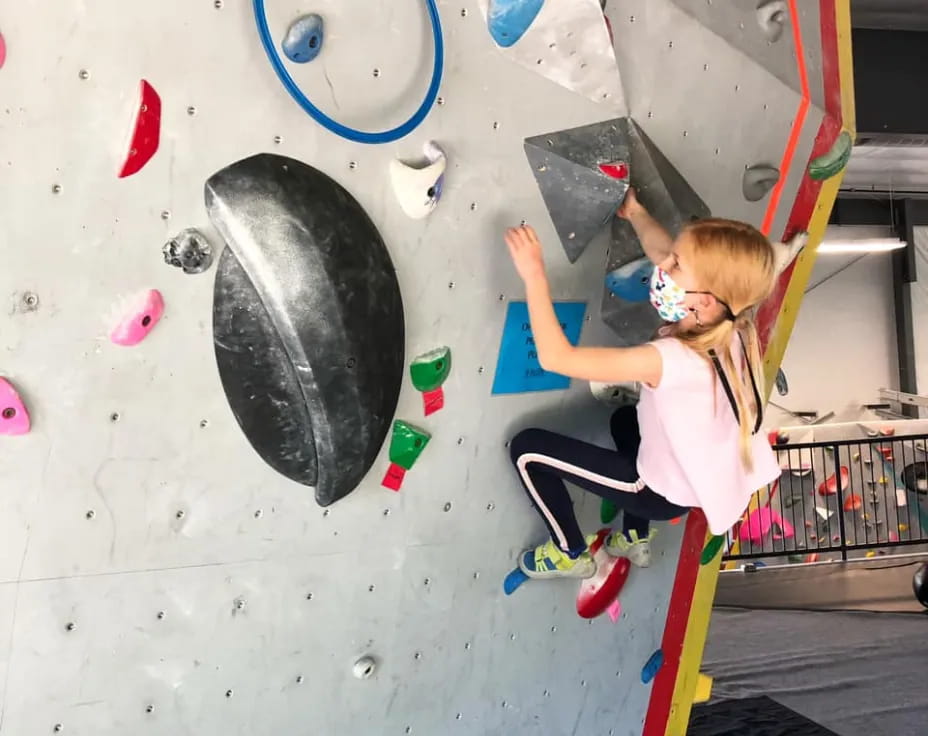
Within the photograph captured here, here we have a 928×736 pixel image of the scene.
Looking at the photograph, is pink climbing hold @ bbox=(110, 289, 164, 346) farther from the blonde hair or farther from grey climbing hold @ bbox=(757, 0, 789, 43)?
grey climbing hold @ bbox=(757, 0, 789, 43)

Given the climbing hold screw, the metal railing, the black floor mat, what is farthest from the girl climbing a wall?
the metal railing

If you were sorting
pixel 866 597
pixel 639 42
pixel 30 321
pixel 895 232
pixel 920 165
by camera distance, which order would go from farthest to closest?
1. pixel 895 232
2. pixel 920 165
3. pixel 866 597
4. pixel 639 42
5. pixel 30 321

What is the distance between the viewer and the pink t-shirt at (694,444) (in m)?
1.15

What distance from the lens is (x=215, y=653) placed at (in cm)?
99

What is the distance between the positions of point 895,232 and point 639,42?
22.3 ft

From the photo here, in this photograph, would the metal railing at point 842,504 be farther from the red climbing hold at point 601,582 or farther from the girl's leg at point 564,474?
the girl's leg at point 564,474

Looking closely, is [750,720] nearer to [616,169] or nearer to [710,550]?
[710,550]

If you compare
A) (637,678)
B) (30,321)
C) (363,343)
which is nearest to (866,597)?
(637,678)

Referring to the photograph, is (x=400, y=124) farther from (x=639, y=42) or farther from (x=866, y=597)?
(x=866, y=597)

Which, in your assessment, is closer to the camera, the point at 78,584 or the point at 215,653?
the point at 78,584

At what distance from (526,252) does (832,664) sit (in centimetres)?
286

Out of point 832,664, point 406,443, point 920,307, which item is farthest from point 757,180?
point 920,307

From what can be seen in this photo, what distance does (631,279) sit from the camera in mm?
1303

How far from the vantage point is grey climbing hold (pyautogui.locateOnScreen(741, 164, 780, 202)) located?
4.75 feet
